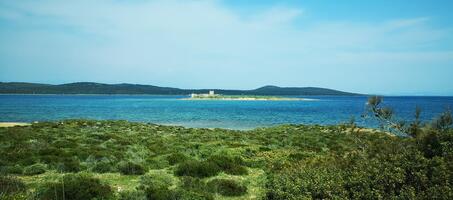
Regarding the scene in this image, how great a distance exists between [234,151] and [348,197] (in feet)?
39.0

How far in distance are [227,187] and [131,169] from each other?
4.61 metres

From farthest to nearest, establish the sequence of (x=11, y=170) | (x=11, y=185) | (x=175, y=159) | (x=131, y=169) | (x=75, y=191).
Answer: (x=175, y=159) → (x=131, y=169) → (x=11, y=170) → (x=11, y=185) → (x=75, y=191)

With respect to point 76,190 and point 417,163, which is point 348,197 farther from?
point 76,190

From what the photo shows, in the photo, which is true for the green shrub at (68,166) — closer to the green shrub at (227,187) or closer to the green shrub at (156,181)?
the green shrub at (156,181)

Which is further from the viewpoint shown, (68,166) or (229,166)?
(229,166)

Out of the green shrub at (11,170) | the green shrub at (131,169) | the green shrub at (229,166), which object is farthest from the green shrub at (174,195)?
the green shrub at (11,170)

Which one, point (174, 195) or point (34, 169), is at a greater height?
point (174, 195)

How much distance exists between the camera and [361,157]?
36.2 feet

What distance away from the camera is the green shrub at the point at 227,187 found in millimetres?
11680

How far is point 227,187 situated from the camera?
1202 cm

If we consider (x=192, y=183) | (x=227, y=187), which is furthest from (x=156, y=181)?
(x=227, y=187)

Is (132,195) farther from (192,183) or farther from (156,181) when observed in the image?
(192,183)

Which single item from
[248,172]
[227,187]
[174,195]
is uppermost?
[174,195]

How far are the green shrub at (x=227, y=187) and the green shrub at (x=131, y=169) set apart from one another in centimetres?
348
